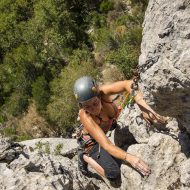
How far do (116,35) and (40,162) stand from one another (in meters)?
25.5

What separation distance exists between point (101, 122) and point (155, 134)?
4.35ft

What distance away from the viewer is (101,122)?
7.33 m

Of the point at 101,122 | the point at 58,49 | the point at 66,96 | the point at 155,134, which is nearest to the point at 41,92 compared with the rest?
the point at 66,96

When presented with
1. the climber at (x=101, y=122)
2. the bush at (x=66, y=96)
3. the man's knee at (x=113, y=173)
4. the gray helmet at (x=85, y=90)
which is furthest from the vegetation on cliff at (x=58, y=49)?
the gray helmet at (x=85, y=90)

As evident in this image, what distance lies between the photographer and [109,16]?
35375mm

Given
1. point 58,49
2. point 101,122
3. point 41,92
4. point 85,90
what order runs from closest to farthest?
point 85,90
point 101,122
point 41,92
point 58,49

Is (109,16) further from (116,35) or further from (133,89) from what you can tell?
(133,89)

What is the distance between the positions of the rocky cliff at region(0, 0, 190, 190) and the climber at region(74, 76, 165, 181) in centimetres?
19

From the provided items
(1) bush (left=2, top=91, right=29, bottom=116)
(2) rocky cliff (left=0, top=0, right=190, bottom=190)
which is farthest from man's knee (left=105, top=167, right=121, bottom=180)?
(1) bush (left=2, top=91, right=29, bottom=116)

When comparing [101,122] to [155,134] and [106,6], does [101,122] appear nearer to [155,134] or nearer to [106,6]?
[155,134]

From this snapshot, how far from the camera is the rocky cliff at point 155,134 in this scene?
176 inches

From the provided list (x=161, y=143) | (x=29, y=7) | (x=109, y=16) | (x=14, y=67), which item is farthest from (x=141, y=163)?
(x=29, y=7)

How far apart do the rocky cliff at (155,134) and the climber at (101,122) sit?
0.19 meters

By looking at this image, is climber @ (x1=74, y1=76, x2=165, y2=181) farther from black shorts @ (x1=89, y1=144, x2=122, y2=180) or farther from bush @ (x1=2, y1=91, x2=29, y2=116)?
bush @ (x1=2, y1=91, x2=29, y2=116)
